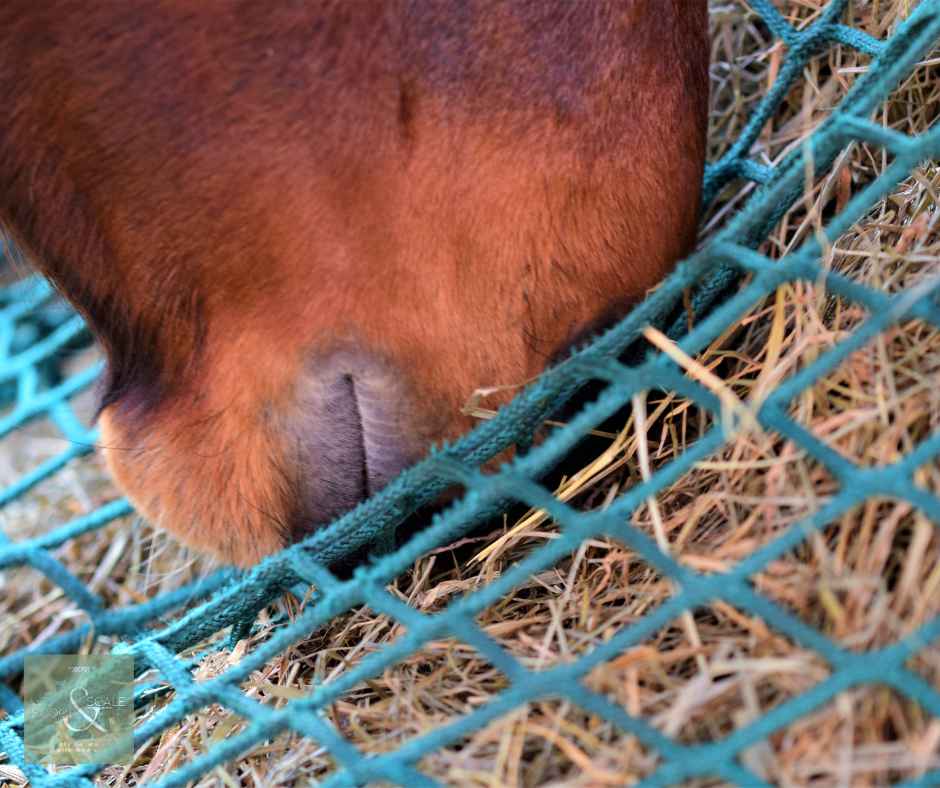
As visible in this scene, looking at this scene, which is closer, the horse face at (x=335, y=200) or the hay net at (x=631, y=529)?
the hay net at (x=631, y=529)

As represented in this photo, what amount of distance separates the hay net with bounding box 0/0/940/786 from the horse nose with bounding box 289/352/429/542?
1.3 inches

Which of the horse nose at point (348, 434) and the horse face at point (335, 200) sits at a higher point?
the horse face at point (335, 200)

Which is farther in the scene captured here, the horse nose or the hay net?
the horse nose

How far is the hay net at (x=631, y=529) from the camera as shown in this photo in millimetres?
380

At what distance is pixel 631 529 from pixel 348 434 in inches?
9.1

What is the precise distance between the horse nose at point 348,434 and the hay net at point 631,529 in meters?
0.03

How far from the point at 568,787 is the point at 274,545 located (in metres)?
0.31

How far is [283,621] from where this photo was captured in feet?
2.39

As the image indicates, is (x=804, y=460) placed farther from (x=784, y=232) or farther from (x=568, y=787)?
(x=784, y=232)

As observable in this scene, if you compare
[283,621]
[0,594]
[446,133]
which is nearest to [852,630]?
[446,133]

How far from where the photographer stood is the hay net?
38 cm

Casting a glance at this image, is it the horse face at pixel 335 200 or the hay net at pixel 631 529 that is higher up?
the horse face at pixel 335 200

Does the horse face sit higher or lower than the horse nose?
higher

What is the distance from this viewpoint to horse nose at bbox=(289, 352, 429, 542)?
56 centimetres
